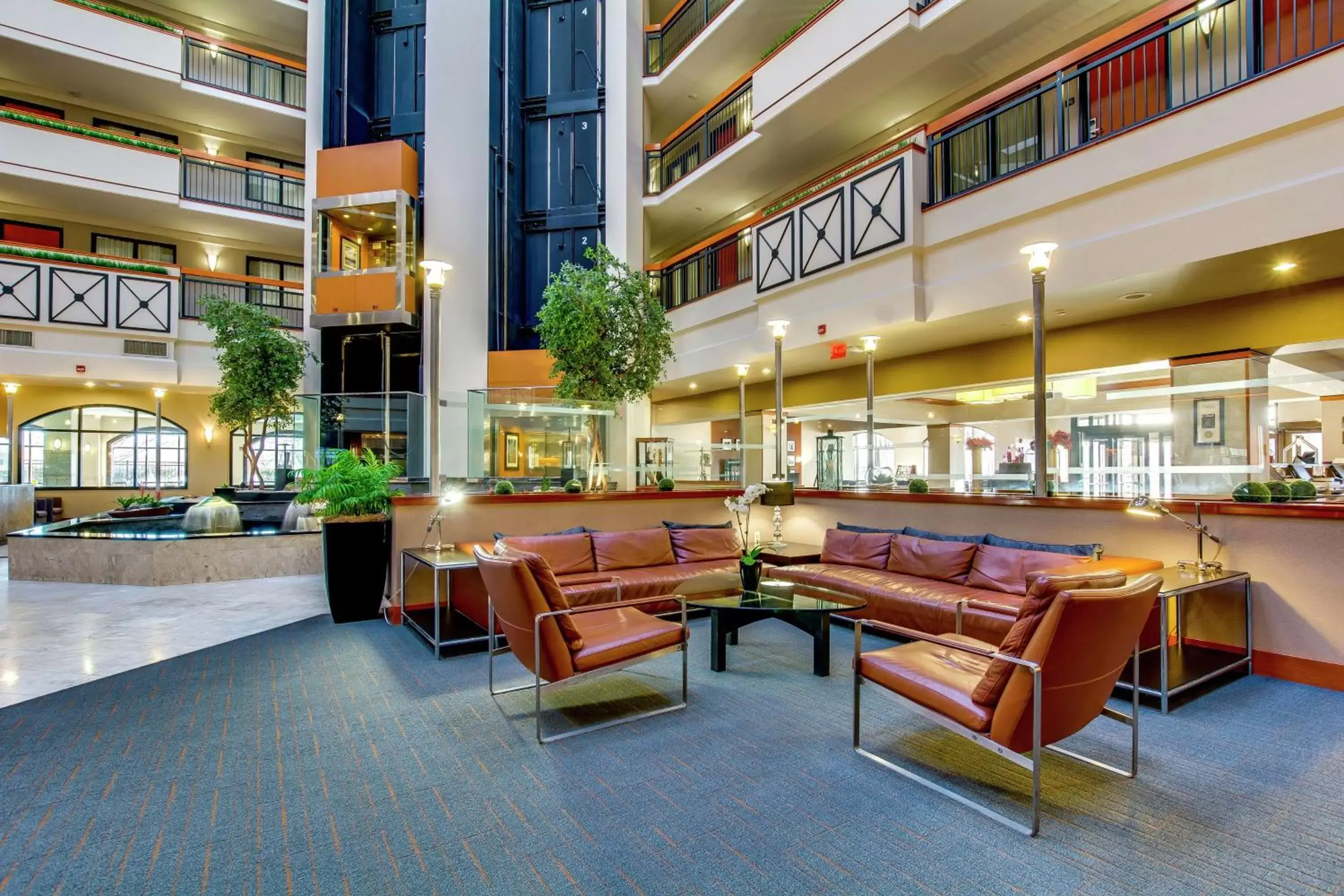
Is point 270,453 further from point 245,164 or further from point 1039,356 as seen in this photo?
point 1039,356

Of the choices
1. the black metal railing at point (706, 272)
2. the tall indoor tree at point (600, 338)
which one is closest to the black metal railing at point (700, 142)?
the black metal railing at point (706, 272)

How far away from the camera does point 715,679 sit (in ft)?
13.2

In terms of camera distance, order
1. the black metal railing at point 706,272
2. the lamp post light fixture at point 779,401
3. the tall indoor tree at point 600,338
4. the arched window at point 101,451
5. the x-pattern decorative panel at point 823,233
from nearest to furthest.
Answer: the lamp post light fixture at point 779,401, the x-pattern decorative panel at point 823,233, the tall indoor tree at point 600,338, the black metal railing at point 706,272, the arched window at point 101,451

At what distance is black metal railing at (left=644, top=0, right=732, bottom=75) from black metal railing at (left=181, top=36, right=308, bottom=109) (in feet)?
24.3

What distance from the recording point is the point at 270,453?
1530 cm

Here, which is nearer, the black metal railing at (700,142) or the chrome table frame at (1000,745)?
the chrome table frame at (1000,745)

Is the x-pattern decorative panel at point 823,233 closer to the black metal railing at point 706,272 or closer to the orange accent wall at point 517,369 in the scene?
the black metal railing at point 706,272

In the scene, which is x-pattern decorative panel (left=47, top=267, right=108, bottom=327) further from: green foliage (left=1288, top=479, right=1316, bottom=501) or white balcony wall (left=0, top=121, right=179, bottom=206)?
green foliage (left=1288, top=479, right=1316, bottom=501)

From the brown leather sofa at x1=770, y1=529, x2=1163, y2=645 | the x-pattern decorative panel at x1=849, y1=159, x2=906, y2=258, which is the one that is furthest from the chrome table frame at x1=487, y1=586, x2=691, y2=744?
the x-pattern decorative panel at x1=849, y1=159, x2=906, y2=258

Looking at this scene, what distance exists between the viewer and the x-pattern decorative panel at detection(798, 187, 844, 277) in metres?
7.82

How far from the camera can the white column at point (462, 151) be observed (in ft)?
39.1

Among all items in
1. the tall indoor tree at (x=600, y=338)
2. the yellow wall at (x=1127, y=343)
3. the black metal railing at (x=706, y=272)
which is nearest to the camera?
the yellow wall at (x=1127, y=343)

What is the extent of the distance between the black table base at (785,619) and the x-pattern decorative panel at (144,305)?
14.0 m

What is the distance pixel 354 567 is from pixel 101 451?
1343 centimetres
